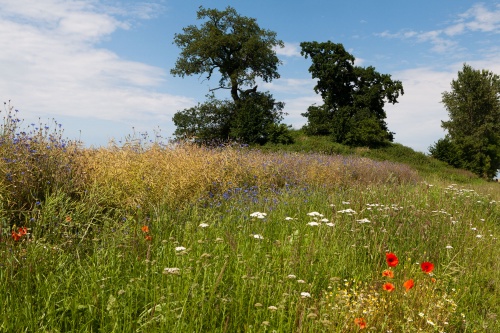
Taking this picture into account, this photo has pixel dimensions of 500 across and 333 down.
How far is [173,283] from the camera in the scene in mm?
3068

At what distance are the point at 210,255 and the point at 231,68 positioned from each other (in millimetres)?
28011

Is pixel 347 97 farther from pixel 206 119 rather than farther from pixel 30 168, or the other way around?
pixel 30 168

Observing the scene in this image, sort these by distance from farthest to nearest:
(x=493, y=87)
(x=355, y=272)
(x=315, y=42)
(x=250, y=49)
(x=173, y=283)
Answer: (x=493, y=87) < (x=315, y=42) < (x=250, y=49) < (x=355, y=272) < (x=173, y=283)

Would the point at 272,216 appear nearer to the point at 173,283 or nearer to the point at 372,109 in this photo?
the point at 173,283

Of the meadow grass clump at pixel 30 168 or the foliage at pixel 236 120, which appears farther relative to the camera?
the foliage at pixel 236 120

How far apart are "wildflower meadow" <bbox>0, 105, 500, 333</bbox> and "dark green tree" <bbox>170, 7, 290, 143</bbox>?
1949 centimetres

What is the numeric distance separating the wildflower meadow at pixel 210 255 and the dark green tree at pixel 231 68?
1949cm

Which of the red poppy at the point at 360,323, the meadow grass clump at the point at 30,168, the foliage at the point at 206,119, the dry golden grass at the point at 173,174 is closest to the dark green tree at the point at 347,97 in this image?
the foliage at the point at 206,119

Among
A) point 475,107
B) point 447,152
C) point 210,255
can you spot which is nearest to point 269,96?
point 447,152

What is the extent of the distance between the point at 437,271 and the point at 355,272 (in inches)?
39.9

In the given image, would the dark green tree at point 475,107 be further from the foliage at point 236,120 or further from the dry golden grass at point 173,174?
the dry golden grass at point 173,174

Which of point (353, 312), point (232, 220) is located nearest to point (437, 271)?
point (353, 312)

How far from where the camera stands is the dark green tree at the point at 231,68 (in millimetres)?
28469

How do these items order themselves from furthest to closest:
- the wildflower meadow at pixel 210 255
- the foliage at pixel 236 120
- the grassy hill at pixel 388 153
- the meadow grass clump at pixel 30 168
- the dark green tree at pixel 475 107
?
the dark green tree at pixel 475 107 < the foliage at pixel 236 120 < the grassy hill at pixel 388 153 < the meadow grass clump at pixel 30 168 < the wildflower meadow at pixel 210 255
